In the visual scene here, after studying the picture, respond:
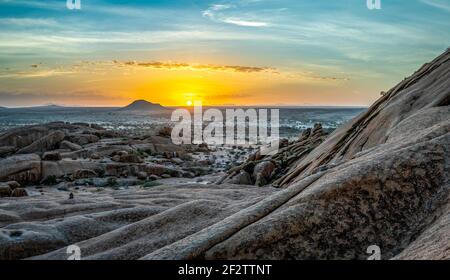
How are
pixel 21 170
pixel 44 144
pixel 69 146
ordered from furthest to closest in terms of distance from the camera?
pixel 44 144
pixel 69 146
pixel 21 170

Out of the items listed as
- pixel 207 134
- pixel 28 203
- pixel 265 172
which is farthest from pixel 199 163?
pixel 207 134

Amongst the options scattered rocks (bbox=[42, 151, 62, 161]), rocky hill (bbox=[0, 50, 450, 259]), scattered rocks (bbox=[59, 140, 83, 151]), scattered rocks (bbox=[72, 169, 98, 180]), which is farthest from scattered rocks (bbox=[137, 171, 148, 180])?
rocky hill (bbox=[0, 50, 450, 259])

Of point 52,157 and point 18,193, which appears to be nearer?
point 18,193

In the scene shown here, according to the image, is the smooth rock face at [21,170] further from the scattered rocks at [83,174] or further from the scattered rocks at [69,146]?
the scattered rocks at [69,146]

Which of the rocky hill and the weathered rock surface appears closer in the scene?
the rocky hill

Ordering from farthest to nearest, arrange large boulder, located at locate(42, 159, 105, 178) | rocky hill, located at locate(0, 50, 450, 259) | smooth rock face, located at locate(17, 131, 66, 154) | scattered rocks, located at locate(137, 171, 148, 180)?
smooth rock face, located at locate(17, 131, 66, 154) < scattered rocks, located at locate(137, 171, 148, 180) < large boulder, located at locate(42, 159, 105, 178) < rocky hill, located at locate(0, 50, 450, 259)

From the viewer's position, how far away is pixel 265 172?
63.0 ft

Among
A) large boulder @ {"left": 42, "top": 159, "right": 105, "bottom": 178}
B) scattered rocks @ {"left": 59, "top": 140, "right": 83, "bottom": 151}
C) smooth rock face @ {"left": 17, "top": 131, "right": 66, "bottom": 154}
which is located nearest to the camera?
large boulder @ {"left": 42, "top": 159, "right": 105, "bottom": 178}

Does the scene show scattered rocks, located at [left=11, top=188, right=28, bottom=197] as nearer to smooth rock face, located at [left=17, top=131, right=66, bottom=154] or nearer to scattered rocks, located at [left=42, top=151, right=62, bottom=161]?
scattered rocks, located at [left=42, top=151, right=62, bottom=161]

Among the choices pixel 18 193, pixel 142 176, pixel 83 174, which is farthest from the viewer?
pixel 142 176

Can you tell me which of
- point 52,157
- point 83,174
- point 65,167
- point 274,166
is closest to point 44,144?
point 52,157

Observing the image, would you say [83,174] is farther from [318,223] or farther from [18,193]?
[318,223]
